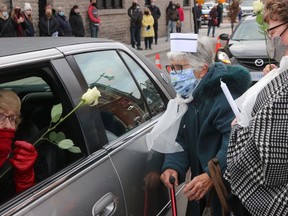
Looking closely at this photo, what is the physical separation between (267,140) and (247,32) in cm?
878

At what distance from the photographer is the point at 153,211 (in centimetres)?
257

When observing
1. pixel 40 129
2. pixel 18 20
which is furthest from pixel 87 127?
pixel 18 20

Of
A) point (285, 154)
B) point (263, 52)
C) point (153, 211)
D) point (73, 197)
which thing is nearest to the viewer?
point (285, 154)

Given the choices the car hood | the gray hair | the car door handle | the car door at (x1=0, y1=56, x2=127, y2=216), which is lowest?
the car hood

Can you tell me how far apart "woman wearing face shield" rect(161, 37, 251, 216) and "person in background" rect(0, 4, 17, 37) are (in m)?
9.17

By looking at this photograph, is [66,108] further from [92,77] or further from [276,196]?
[276,196]

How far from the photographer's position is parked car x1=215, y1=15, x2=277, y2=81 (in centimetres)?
881

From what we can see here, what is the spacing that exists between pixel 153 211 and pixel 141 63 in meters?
1.02

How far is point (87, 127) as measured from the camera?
7.19ft

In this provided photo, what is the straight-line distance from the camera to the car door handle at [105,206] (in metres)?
1.98

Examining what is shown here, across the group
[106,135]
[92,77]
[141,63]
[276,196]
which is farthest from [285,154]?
[141,63]

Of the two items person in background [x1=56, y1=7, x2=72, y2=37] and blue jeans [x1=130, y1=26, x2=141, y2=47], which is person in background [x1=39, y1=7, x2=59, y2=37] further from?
blue jeans [x1=130, y1=26, x2=141, y2=47]

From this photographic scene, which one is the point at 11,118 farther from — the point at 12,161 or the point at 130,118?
the point at 130,118

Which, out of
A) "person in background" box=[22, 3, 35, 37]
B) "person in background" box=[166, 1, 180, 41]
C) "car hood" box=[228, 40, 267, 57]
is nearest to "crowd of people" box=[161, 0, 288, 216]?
"car hood" box=[228, 40, 267, 57]
